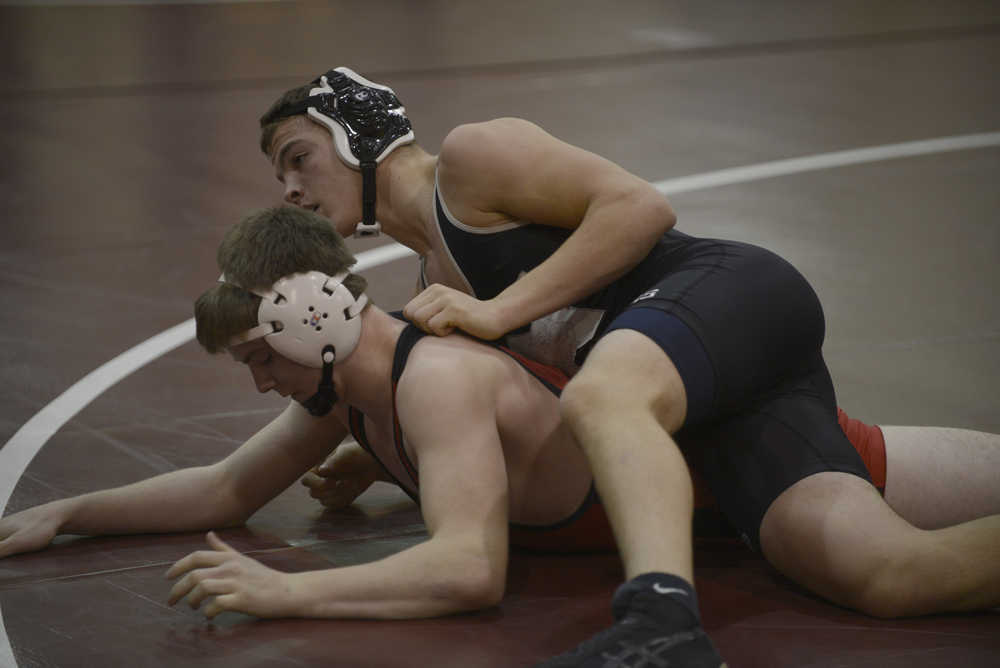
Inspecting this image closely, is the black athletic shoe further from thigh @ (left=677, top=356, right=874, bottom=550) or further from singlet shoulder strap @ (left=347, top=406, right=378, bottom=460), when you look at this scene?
singlet shoulder strap @ (left=347, top=406, right=378, bottom=460)

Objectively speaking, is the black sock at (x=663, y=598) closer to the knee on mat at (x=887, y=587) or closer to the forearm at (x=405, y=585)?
the forearm at (x=405, y=585)

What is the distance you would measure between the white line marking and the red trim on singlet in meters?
2.07

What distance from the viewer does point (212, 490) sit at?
383 centimetres

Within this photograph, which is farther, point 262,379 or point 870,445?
point 870,445

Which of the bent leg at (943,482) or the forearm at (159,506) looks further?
the forearm at (159,506)

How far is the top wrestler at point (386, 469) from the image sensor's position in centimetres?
315

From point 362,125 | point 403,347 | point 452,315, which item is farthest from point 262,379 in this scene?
point 362,125

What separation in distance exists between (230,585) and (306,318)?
2.12ft

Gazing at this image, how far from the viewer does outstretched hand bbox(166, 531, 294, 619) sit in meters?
3.10

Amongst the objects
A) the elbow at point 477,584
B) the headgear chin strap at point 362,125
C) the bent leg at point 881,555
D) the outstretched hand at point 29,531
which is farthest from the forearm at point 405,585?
the headgear chin strap at point 362,125

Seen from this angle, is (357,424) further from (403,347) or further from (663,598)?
(663,598)

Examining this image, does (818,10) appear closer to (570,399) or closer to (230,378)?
(230,378)

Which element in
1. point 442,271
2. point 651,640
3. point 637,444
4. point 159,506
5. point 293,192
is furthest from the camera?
point 293,192

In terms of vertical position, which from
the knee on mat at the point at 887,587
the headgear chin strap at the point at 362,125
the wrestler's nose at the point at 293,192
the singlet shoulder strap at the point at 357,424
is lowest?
the knee on mat at the point at 887,587
